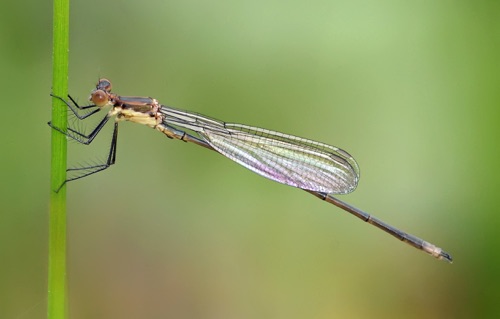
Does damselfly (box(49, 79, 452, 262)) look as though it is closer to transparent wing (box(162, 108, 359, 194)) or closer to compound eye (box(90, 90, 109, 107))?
transparent wing (box(162, 108, 359, 194))

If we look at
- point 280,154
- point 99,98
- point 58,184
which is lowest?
point 58,184

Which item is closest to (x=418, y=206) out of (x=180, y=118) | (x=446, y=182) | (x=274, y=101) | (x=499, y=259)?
(x=446, y=182)

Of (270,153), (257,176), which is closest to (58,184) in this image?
(270,153)

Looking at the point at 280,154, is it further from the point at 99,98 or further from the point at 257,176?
the point at 99,98

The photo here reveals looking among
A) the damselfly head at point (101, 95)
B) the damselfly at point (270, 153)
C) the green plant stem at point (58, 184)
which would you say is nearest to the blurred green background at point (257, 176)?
the damselfly at point (270, 153)

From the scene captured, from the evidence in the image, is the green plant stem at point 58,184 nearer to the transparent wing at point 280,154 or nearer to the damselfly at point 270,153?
the damselfly at point 270,153

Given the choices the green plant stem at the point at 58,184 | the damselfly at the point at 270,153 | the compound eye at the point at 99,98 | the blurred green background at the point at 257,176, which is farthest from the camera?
the blurred green background at the point at 257,176
